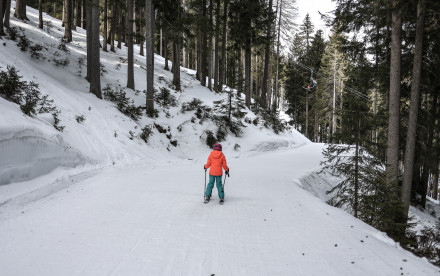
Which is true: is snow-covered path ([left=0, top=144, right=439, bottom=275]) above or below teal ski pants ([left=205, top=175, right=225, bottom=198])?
below

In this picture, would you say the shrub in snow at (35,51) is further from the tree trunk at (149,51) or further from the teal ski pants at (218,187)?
the teal ski pants at (218,187)

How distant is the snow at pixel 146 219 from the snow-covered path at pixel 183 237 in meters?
0.02

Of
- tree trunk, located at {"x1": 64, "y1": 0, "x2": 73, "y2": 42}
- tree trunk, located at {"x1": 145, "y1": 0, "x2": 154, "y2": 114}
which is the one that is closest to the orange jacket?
tree trunk, located at {"x1": 145, "y1": 0, "x2": 154, "y2": 114}

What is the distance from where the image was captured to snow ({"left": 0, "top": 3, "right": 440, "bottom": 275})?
11.3 feet

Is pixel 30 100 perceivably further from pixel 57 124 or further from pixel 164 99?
pixel 164 99

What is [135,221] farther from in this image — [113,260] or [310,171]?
[310,171]

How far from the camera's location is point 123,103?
1498cm

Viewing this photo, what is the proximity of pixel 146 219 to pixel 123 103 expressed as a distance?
11.9 metres

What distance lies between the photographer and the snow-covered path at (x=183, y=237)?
3.35 meters

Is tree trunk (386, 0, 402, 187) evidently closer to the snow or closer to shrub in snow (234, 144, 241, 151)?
the snow

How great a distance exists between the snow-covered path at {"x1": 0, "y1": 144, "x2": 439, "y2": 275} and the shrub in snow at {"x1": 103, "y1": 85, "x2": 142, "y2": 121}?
8.15 m

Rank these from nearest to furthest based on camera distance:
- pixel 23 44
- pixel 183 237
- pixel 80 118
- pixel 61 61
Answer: pixel 183 237 < pixel 80 118 < pixel 23 44 < pixel 61 61

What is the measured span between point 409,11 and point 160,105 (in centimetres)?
1467

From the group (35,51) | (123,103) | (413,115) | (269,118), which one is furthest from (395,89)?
(35,51)
